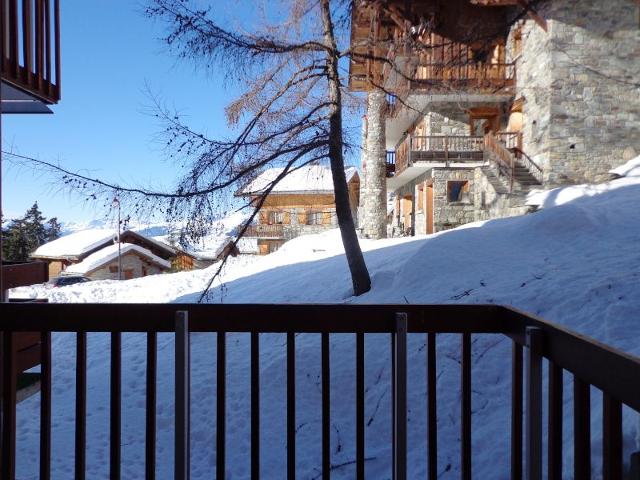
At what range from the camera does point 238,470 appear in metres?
4.27

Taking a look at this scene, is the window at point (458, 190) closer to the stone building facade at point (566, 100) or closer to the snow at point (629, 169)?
the stone building facade at point (566, 100)

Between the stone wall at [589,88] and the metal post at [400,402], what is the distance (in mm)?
15224

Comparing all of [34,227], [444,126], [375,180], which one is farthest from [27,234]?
[444,126]

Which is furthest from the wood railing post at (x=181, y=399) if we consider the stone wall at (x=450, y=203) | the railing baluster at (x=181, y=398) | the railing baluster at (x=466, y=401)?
the stone wall at (x=450, y=203)

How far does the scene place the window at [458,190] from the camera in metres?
18.5

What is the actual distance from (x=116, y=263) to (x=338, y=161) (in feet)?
86.8

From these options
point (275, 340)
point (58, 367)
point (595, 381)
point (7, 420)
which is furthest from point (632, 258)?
point (58, 367)

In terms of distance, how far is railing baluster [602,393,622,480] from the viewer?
1.50 m

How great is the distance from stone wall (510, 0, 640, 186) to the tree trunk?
10028 millimetres

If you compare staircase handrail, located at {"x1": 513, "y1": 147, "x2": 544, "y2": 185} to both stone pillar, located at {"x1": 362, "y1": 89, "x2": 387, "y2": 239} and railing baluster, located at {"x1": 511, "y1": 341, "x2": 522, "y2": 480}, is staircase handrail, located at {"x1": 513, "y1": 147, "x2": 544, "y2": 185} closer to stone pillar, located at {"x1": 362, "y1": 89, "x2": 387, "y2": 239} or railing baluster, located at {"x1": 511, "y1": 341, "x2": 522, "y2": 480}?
stone pillar, located at {"x1": 362, "y1": 89, "x2": 387, "y2": 239}

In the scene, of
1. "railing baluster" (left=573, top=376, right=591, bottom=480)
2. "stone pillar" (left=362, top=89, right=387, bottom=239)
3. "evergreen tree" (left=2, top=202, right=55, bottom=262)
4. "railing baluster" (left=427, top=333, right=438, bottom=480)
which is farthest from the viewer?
"evergreen tree" (left=2, top=202, right=55, bottom=262)

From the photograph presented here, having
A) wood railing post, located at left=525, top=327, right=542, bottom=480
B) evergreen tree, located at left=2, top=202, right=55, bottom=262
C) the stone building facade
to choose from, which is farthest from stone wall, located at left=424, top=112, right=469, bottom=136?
wood railing post, located at left=525, top=327, right=542, bottom=480

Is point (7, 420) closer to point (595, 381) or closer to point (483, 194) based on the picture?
point (595, 381)

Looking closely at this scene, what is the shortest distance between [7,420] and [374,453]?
2.74m
